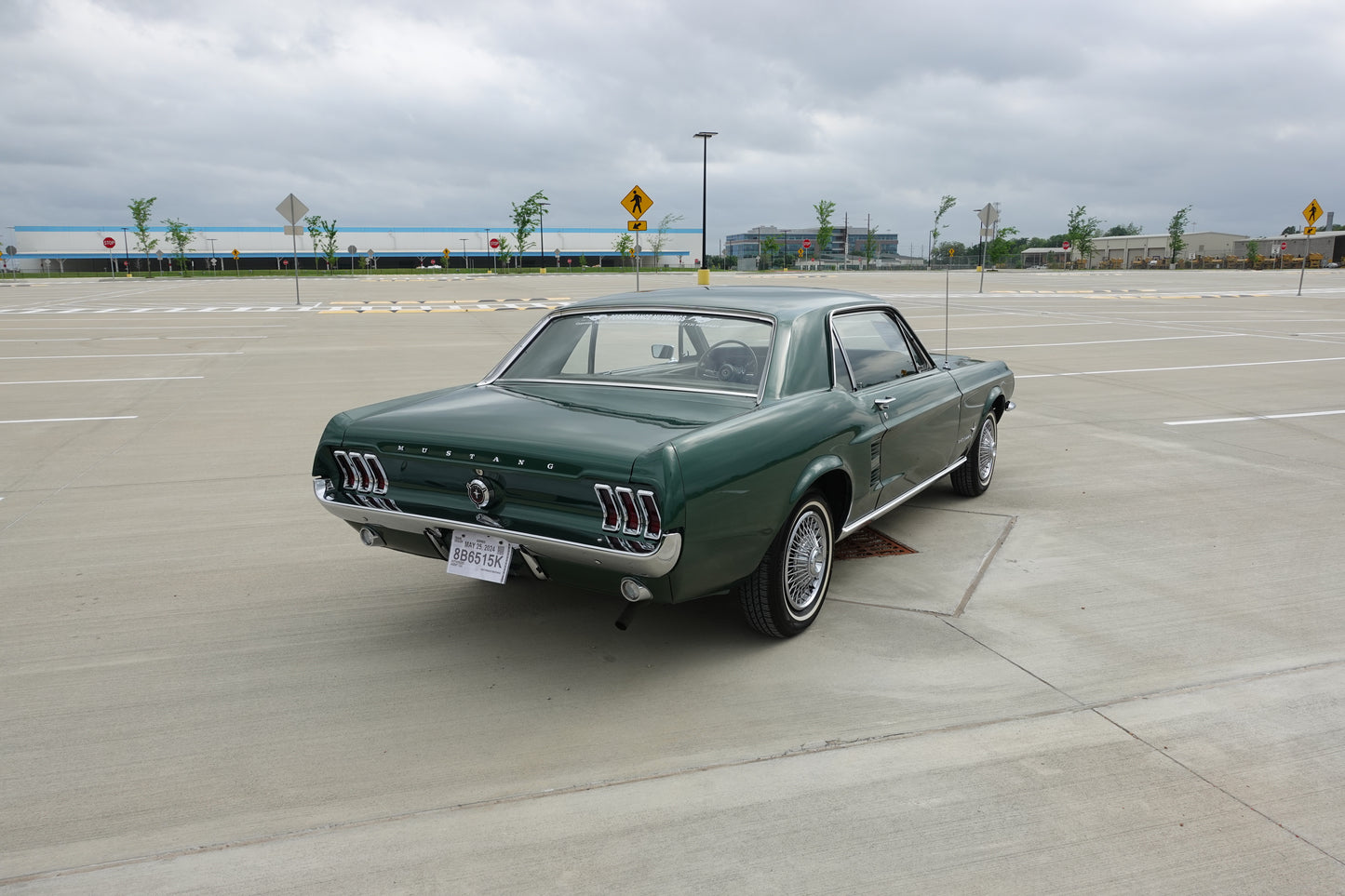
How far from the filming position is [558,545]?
328 centimetres

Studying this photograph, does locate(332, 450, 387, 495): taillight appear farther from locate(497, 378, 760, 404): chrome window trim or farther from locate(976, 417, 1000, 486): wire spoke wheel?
locate(976, 417, 1000, 486): wire spoke wheel

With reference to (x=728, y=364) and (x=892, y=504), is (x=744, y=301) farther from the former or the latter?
(x=892, y=504)

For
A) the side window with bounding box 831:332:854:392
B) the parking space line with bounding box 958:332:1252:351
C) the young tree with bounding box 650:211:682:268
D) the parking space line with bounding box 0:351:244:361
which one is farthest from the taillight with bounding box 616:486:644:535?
the young tree with bounding box 650:211:682:268

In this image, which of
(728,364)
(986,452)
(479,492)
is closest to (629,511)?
(479,492)

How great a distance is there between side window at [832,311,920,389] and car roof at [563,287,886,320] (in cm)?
10

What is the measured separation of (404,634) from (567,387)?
1304 millimetres

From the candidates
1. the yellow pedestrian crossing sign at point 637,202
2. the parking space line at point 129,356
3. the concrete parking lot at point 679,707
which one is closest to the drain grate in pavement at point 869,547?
the concrete parking lot at point 679,707

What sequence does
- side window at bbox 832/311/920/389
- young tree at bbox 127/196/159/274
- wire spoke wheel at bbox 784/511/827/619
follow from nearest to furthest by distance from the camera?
wire spoke wheel at bbox 784/511/827/619, side window at bbox 832/311/920/389, young tree at bbox 127/196/159/274

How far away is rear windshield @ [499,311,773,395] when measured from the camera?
13.9ft

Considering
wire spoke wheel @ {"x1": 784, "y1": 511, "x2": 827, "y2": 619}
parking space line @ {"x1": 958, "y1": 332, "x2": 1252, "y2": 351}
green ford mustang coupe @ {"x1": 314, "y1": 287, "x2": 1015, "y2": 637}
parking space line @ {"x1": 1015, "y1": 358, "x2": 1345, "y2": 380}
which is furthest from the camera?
parking space line @ {"x1": 958, "y1": 332, "x2": 1252, "y2": 351}

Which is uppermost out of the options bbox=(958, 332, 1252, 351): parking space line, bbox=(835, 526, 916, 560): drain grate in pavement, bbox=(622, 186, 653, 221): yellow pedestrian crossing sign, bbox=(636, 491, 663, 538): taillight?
bbox=(622, 186, 653, 221): yellow pedestrian crossing sign

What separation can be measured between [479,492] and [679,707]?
108 cm

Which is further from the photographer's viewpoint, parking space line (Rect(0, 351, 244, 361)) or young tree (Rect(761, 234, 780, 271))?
young tree (Rect(761, 234, 780, 271))

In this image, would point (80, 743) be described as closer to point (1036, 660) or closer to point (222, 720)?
point (222, 720)
